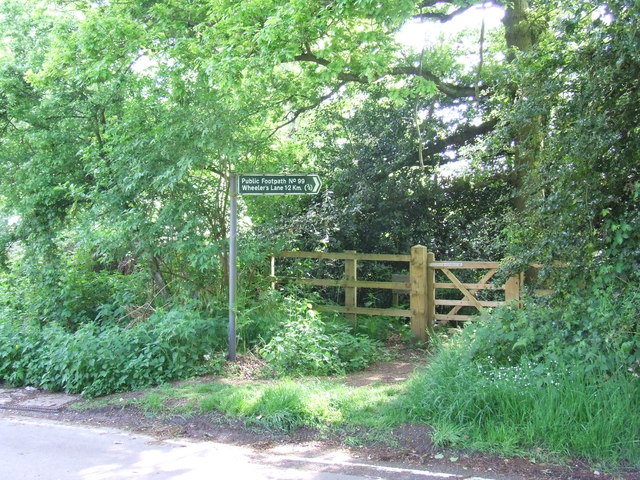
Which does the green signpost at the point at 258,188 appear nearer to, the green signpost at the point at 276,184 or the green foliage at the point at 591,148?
the green signpost at the point at 276,184

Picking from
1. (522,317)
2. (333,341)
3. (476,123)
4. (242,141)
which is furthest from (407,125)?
(522,317)

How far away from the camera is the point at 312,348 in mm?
8562

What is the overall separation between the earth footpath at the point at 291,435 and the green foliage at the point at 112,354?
0.23 meters

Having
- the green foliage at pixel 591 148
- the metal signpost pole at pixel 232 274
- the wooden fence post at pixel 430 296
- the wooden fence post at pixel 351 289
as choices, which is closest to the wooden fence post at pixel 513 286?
the wooden fence post at pixel 430 296

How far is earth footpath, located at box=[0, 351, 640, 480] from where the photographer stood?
4969 millimetres

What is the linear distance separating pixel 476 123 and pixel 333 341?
23.1 ft

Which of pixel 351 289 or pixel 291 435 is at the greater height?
pixel 351 289

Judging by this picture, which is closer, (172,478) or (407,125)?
(172,478)

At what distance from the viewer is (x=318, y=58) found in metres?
10.5

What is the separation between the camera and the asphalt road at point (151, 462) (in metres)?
5.04

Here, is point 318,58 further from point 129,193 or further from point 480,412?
point 480,412

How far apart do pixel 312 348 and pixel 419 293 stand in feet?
9.65

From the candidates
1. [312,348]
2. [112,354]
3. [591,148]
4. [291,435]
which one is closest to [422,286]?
[312,348]

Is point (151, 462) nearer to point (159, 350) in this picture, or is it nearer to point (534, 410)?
point (159, 350)
